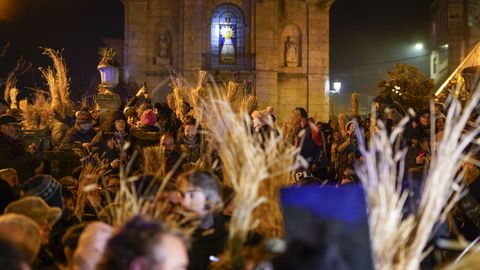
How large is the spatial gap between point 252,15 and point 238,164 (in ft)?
106

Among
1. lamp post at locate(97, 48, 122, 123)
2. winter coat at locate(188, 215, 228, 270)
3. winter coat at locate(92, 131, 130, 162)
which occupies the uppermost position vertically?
lamp post at locate(97, 48, 122, 123)

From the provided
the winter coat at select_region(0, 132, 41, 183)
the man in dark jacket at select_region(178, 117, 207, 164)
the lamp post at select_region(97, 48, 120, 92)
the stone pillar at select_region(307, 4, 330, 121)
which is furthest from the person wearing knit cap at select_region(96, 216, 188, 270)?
the stone pillar at select_region(307, 4, 330, 121)

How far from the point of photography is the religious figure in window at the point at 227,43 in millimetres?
35744

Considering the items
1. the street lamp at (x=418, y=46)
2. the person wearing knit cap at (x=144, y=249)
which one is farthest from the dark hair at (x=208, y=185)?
the street lamp at (x=418, y=46)

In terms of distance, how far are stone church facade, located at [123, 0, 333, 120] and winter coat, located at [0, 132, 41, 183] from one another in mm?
25613

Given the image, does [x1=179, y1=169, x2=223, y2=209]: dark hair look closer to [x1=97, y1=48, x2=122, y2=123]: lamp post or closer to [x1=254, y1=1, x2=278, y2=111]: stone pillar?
[x1=97, y1=48, x2=122, y2=123]: lamp post

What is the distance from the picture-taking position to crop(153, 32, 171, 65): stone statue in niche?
115 feet

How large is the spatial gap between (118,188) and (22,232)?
293 cm

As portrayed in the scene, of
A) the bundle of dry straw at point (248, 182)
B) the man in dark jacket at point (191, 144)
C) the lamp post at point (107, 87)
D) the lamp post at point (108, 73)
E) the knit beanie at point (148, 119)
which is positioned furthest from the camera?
the lamp post at point (108, 73)

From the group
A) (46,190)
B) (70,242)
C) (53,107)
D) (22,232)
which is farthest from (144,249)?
(53,107)

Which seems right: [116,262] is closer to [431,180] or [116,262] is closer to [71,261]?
[71,261]

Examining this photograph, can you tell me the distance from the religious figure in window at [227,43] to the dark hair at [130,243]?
108ft

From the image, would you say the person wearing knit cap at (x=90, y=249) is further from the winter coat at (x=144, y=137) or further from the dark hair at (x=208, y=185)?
the winter coat at (x=144, y=137)

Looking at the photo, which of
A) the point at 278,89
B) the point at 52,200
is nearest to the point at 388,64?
the point at 278,89
